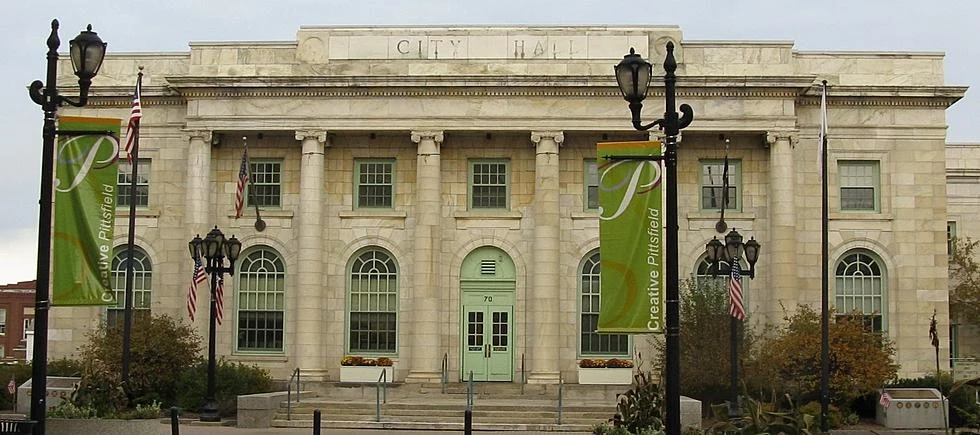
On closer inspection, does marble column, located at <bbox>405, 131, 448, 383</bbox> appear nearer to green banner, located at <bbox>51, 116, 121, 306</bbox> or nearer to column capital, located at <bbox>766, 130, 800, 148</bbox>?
column capital, located at <bbox>766, 130, 800, 148</bbox>

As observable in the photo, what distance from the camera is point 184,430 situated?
28672 mm

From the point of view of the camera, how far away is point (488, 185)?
40.3 meters

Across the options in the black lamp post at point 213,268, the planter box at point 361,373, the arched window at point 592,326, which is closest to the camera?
the black lamp post at point 213,268

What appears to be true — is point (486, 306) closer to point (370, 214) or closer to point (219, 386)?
point (370, 214)

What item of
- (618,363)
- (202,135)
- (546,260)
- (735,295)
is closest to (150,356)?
(202,135)

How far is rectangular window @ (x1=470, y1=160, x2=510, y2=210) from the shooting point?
132 ft

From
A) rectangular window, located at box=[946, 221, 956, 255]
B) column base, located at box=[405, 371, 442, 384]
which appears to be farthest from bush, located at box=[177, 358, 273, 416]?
rectangular window, located at box=[946, 221, 956, 255]

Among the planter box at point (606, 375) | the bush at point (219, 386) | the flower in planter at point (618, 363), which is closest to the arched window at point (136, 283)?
the bush at point (219, 386)

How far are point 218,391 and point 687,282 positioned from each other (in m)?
13.8

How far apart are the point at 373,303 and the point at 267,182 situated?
513cm

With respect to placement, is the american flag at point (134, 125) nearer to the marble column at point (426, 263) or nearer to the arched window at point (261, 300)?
the arched window at point (261, 300)

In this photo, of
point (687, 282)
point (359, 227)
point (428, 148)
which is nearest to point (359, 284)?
point (359, 227)

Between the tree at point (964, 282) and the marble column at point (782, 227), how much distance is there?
29.5 feet

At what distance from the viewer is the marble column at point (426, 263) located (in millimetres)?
38594
